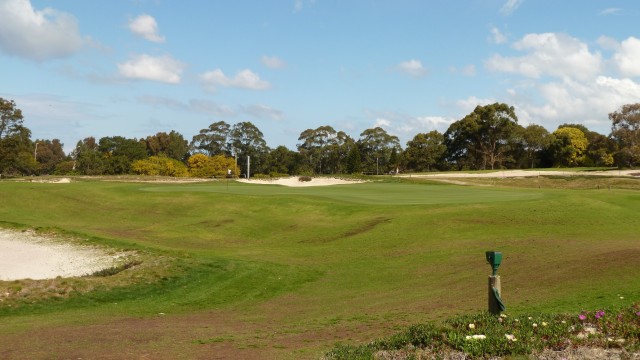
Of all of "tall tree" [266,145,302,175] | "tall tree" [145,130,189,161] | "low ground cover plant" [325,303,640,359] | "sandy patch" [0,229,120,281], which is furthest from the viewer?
"tall tree" [145,130,189,161]

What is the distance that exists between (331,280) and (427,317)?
691 centimetres

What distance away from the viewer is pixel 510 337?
27.1ft

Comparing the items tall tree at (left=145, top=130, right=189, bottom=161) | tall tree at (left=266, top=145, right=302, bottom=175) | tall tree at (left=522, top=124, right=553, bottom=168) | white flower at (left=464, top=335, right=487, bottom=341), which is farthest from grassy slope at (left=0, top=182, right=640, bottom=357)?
tall tree at (left=145, top=130, right=189, bottom=161)

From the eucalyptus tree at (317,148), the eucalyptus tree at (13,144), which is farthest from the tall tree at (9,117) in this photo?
the eucalyptus tree at (317,148)

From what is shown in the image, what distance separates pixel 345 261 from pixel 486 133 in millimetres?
104886

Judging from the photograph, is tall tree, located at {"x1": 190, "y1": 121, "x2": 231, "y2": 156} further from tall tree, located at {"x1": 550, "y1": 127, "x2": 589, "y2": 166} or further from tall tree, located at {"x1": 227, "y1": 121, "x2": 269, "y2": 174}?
tall tree, located at {"x1": 550, "y1": 127, "x2": 589, "y2": 166}

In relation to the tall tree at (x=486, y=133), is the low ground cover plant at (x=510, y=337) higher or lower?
lower

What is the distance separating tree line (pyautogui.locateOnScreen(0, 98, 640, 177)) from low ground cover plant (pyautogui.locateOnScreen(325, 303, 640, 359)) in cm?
9284

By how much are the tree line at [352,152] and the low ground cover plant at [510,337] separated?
92.8 meters

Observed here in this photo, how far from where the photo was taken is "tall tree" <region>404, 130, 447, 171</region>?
129 meters

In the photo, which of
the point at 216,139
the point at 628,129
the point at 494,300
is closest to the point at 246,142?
the point at 216,139

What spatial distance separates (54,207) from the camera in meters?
43.3

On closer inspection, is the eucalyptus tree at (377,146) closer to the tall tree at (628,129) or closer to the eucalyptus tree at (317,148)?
the eucalyptus tree at (317,148)

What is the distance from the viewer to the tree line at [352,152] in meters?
116
